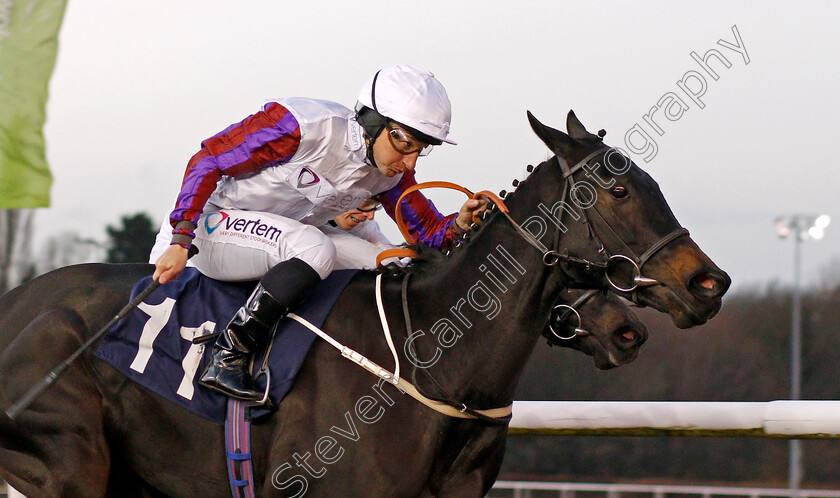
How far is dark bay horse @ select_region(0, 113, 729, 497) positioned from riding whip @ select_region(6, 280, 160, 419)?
44mm

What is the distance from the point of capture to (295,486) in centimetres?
310

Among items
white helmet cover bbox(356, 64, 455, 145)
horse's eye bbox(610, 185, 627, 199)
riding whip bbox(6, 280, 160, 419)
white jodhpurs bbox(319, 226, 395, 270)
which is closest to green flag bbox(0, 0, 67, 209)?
riding whip bbox(6, 280, 160, 419)

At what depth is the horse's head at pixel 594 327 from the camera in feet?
12.6

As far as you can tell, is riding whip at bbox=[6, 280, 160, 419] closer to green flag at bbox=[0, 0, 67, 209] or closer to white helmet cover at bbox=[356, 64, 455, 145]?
white helmet cover at bbox=[356, 64, 455, 145]

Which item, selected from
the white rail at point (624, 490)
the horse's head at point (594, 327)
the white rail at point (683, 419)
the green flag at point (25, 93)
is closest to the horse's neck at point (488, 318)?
the horse's head at point (594, 327)

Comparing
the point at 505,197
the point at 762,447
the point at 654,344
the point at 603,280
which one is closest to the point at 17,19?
the point at 505,197

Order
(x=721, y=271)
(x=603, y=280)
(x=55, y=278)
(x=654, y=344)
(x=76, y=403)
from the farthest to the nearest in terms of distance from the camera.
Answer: (x=654, y=344)
(x=55, y=278)
(x=76, y=403)
(x=603, y=280)
(x=721, y=271)

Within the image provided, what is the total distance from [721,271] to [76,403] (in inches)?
89.5

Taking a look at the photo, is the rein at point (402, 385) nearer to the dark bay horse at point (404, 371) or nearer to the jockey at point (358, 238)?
the dark bay horse at point (404, 371)

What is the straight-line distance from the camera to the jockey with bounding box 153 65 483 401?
126 inches

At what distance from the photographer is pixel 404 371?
3.19m

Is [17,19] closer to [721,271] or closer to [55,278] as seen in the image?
[55,278]

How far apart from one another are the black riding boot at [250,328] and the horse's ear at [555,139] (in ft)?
3.13

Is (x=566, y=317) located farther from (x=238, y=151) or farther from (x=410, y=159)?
(x=238, y=151)
